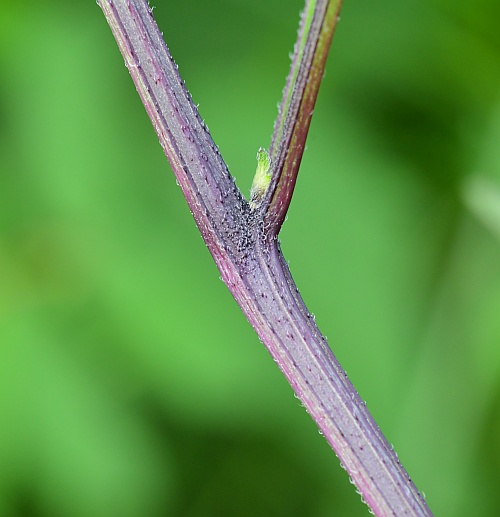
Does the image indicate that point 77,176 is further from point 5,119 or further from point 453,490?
point 453,490

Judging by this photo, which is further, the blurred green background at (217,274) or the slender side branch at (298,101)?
the blurred green background at (217,274)

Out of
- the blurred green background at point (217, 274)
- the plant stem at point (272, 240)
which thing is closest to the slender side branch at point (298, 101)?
the plant stem at point (272, 240)

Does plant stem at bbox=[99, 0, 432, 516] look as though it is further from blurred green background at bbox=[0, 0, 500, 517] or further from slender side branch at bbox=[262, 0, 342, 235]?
blurred green background at bbox=[0, 0, 500, 517]

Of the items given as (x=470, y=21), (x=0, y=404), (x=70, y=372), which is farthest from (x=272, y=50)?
(x=0, y=404)

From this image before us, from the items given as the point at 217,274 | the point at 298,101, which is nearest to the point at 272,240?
the point at 298,101

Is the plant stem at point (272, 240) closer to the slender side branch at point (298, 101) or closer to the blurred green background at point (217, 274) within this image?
the slender side branch at point (298, 101)

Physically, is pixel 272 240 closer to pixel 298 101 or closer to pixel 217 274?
pixel 298 101
